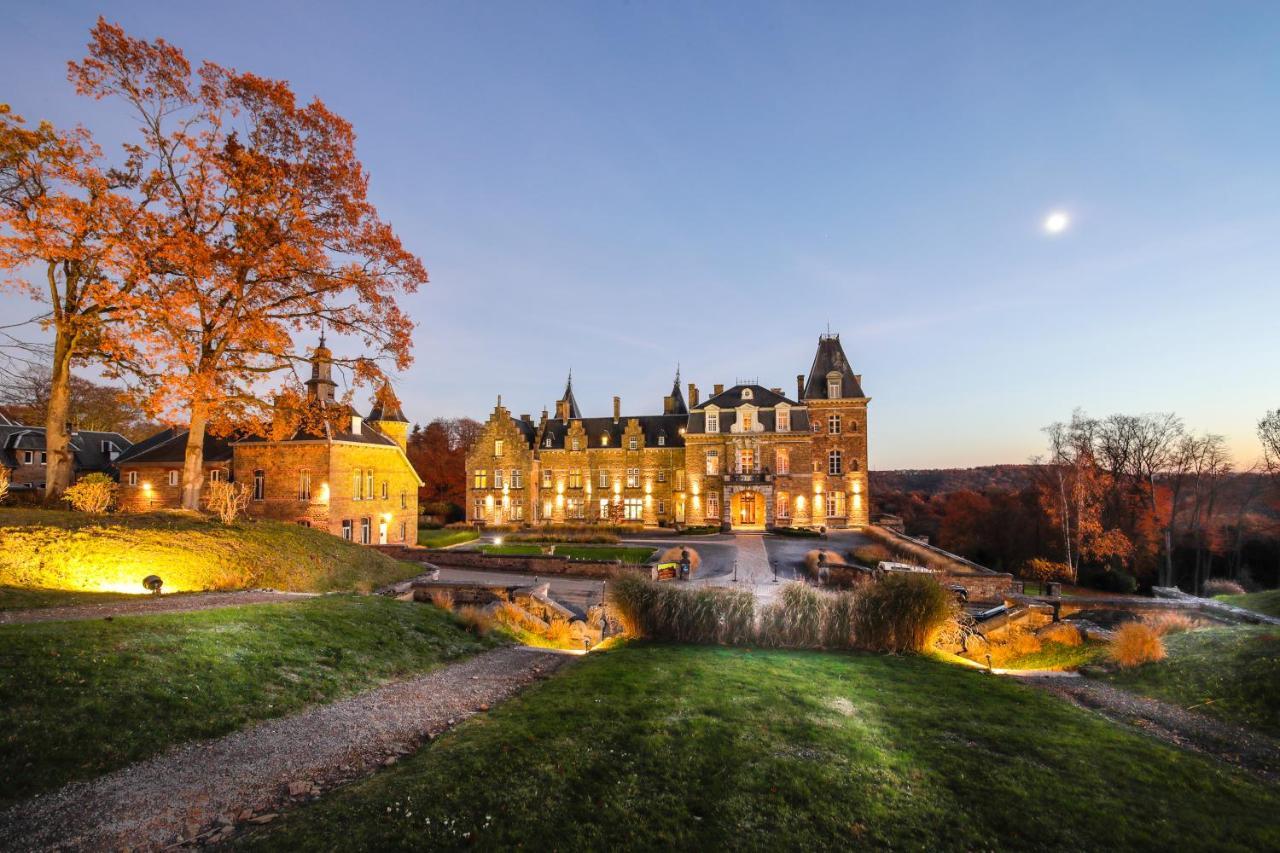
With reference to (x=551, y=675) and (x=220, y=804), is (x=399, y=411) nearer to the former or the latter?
(x=551, y=675)

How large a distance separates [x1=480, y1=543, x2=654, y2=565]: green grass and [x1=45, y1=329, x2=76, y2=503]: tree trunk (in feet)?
47.0

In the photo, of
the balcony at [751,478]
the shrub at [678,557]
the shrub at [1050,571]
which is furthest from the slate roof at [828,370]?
the shrub at [678,557]

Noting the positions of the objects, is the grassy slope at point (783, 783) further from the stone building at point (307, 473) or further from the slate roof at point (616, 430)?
the slate roof at point (616, 430)

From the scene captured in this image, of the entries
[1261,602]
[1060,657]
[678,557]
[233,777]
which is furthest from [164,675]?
[1261,602]

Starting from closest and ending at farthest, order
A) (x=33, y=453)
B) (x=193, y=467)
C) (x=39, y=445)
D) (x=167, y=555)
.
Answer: (x=167, y=555) < (x=193, y=467) < (x=33, y=453) < (x=39, y=445)

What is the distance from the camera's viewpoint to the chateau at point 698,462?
36.7m

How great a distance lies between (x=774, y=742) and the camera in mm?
6090

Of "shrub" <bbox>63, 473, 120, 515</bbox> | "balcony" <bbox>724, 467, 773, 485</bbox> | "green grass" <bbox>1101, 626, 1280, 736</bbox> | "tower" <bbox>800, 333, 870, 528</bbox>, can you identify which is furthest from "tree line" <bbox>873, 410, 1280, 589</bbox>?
"shrub" <bbox>63, 473, 120, 515</bbox>

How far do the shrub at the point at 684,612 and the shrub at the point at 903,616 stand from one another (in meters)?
2.46

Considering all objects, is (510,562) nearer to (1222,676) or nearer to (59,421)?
(59,421)

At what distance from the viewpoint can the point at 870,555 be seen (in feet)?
78.6

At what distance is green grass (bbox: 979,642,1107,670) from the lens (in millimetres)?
11289

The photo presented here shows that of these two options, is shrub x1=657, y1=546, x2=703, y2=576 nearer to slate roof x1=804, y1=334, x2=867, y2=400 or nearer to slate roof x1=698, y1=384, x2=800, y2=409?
slate roof x1=698, y1=384, x2=800, y2=409

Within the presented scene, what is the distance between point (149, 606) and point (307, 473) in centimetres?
1705
